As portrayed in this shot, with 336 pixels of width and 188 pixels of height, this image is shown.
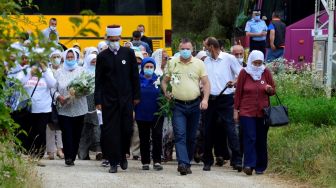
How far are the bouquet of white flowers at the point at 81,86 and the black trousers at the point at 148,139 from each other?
3.46 ft

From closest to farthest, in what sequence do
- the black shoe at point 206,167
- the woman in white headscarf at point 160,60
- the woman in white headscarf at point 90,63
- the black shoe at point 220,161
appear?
the black shoe at point 206,167 < the black shoe at point 220,161 < the woman in white headscarf at point 160,60 < the woman in white headscarf at point 90,63

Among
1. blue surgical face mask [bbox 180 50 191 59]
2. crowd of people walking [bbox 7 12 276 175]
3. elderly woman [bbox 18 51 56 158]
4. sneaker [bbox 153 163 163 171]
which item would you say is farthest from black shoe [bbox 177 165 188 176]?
elderly woman [bbox 18 51 56 158]

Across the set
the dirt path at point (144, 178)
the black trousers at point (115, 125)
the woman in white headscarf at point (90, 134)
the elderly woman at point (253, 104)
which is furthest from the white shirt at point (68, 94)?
the elderly woman at point (253, 104)

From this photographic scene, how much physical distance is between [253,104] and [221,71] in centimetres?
106

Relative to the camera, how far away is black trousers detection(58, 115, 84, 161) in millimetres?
13969

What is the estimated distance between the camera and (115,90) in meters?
12.9

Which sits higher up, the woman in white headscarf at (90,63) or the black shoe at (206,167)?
the woman in white headscarf at (90,63)

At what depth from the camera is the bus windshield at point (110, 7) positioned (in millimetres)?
23875

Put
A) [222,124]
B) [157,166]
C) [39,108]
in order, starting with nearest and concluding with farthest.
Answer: [157,166]
[222,124]
[39,108]

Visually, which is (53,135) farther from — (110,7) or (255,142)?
(110,7)

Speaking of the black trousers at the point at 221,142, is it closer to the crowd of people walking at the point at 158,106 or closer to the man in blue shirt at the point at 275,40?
the crowd of people walking at the point at 158,106

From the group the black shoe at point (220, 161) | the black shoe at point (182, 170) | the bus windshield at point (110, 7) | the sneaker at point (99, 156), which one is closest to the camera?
the black shoe at point (182, 170)

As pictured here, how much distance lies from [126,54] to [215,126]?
5.95 feet

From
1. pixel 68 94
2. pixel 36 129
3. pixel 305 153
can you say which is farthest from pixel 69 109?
pixel 305 153
